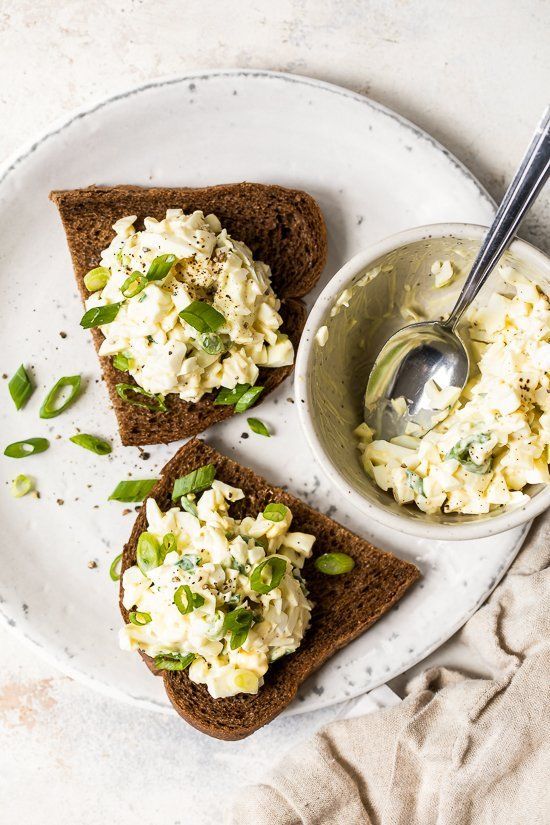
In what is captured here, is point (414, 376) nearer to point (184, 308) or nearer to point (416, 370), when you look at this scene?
point (416, 370)

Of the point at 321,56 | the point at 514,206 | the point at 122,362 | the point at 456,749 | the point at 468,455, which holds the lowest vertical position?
the point at 456,749

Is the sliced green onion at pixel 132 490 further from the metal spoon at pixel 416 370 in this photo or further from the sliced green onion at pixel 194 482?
the metal spoon at pixel 416 370

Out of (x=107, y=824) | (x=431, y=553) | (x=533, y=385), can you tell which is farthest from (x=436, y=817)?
(x=533, y=385)

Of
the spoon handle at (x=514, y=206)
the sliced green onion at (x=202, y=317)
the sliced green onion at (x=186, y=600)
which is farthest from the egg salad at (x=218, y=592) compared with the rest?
the spoon handle at (x=514, y=206)

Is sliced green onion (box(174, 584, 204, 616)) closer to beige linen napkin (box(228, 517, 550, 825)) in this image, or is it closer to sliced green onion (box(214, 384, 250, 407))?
sliced green onion (box(214, 384, 250, 407))

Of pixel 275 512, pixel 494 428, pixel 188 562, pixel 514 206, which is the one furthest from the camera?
pixel 275 512

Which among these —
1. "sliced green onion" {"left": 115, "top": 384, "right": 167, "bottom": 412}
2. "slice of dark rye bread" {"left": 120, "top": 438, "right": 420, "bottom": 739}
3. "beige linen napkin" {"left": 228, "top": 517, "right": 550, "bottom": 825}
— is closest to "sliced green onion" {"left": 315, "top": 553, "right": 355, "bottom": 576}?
"slice of dark rye bread" {"left": 120, "top": 438, "right": 420, "bottom": 739}

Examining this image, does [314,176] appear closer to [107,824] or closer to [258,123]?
[258,123]

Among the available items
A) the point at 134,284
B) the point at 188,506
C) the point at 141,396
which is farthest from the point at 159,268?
the point at 188,506
